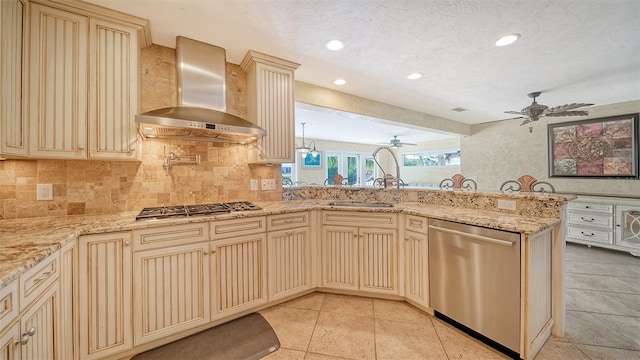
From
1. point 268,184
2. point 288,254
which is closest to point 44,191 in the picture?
point 268,184

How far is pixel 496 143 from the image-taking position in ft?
18.5

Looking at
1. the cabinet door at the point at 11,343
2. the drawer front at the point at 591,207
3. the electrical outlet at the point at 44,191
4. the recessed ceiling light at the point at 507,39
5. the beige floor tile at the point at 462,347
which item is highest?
the recessed ceiling light at the point at 507,39

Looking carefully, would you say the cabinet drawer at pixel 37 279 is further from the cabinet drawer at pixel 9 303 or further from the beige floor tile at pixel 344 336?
the beige floor tile at pixel 344 336

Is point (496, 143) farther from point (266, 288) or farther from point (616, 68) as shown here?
point (266, 288)

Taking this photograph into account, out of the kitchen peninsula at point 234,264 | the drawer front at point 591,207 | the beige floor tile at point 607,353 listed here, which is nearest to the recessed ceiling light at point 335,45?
the kitchen peninsula at point 234,264

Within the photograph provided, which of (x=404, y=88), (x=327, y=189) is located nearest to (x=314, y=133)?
(x=404, y=88)

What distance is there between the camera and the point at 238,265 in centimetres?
196

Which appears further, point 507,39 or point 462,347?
point 507,39

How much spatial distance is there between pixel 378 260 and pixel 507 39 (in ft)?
7.64

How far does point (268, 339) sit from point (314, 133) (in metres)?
5.74

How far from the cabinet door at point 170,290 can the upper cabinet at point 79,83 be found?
830mm

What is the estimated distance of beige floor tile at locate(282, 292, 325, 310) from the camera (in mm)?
2229

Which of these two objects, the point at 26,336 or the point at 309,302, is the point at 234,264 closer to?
the point at 309,302

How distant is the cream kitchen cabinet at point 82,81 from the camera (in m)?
1.58
